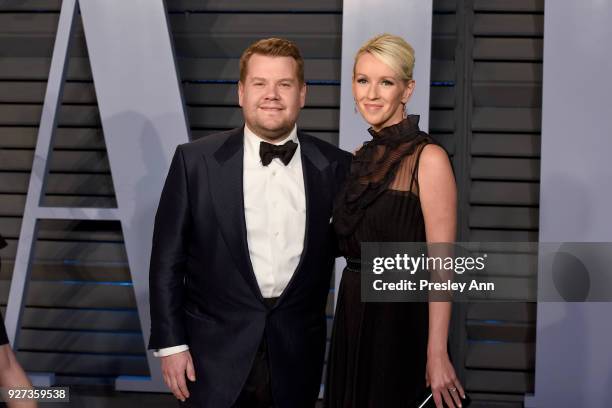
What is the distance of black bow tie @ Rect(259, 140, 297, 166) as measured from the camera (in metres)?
2.70

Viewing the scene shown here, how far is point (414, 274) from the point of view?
2.50 meters

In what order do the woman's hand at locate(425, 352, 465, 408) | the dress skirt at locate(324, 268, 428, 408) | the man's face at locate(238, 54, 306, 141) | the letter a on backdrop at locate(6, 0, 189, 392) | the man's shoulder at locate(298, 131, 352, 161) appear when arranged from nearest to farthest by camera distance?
1. the woman's hand at locate(425, 352, 465, 408)
2. the dress skirt at locate(324, 268, 428, 408)
3. the man's face at locate(238, 54, 306, 141)
4. the man's shoulder at locate(298, 131, 352, 161)
5. the letter a on backdrop at locate(6, 0, 189, 392)

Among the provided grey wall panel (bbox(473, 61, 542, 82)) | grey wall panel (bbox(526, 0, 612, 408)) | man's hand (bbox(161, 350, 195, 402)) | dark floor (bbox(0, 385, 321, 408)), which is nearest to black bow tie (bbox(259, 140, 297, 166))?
man's hand (bbox(161, 350, 195, 402))

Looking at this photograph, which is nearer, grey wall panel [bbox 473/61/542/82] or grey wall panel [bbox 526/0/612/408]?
grey wall panel [bbox 526/0/612/408]

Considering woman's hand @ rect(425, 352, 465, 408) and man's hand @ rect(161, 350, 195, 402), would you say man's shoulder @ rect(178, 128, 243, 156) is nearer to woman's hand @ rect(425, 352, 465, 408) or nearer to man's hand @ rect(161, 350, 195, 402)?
man's hand @ rect(161, 350, 195, 402)

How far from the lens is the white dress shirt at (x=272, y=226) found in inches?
105

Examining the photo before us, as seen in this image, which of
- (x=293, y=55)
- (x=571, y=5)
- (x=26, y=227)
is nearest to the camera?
(x=293, y=55)

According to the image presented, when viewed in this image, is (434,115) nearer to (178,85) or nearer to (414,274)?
(178,85)

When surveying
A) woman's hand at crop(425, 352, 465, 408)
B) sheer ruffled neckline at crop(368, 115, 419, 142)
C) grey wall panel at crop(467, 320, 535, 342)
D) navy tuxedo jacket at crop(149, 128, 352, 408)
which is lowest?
grey wall panel at crop(467, 320, 535, 342)

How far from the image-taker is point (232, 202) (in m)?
2.66

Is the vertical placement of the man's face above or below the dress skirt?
above

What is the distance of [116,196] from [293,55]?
1835 millimetres

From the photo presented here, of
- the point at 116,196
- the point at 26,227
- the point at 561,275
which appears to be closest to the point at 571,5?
the point at 561,275

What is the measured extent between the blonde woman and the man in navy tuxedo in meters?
0.13
